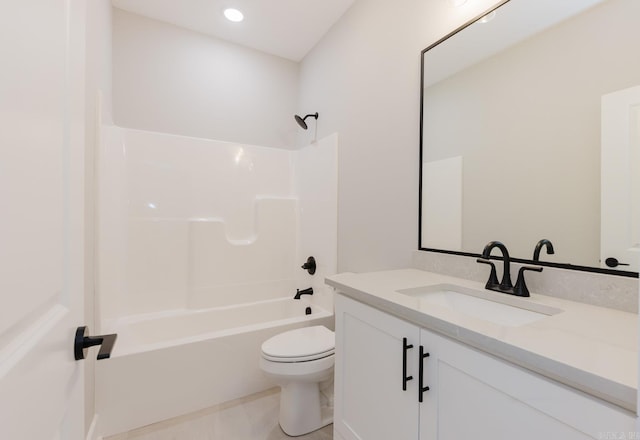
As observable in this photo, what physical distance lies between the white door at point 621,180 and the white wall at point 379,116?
2.40 ft

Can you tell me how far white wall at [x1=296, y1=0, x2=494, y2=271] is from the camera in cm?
162

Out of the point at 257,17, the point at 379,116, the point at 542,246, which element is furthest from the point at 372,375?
the point at 257,17

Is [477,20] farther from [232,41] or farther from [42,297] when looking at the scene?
[232,41]

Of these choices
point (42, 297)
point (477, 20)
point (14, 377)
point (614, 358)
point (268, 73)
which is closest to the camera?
point (14, 377)

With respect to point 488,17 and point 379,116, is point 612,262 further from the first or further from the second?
point 379,116

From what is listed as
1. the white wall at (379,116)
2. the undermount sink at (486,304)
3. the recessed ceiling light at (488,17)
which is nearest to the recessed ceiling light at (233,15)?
the white wall at (379,116)

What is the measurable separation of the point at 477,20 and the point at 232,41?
6.96ft

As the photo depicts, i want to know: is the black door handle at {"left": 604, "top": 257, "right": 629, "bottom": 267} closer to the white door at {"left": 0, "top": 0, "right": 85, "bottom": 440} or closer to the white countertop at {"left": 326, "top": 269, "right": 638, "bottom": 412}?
the white countertop at {"left": 326, "top": 269, "right": 638, "bottom": 412}

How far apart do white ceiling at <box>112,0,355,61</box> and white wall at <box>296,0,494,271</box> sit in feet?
0.48

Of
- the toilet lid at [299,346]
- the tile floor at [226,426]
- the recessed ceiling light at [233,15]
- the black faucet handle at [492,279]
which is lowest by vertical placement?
the tile floor at [226,426]

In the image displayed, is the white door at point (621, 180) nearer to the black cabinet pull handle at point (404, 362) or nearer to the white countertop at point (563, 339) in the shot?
the white countertop at point (563, 339)

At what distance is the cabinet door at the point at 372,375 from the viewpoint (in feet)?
2.99

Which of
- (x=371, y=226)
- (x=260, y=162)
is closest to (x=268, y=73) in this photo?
(x=260, y=162)

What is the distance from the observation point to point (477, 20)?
4.29 feet
